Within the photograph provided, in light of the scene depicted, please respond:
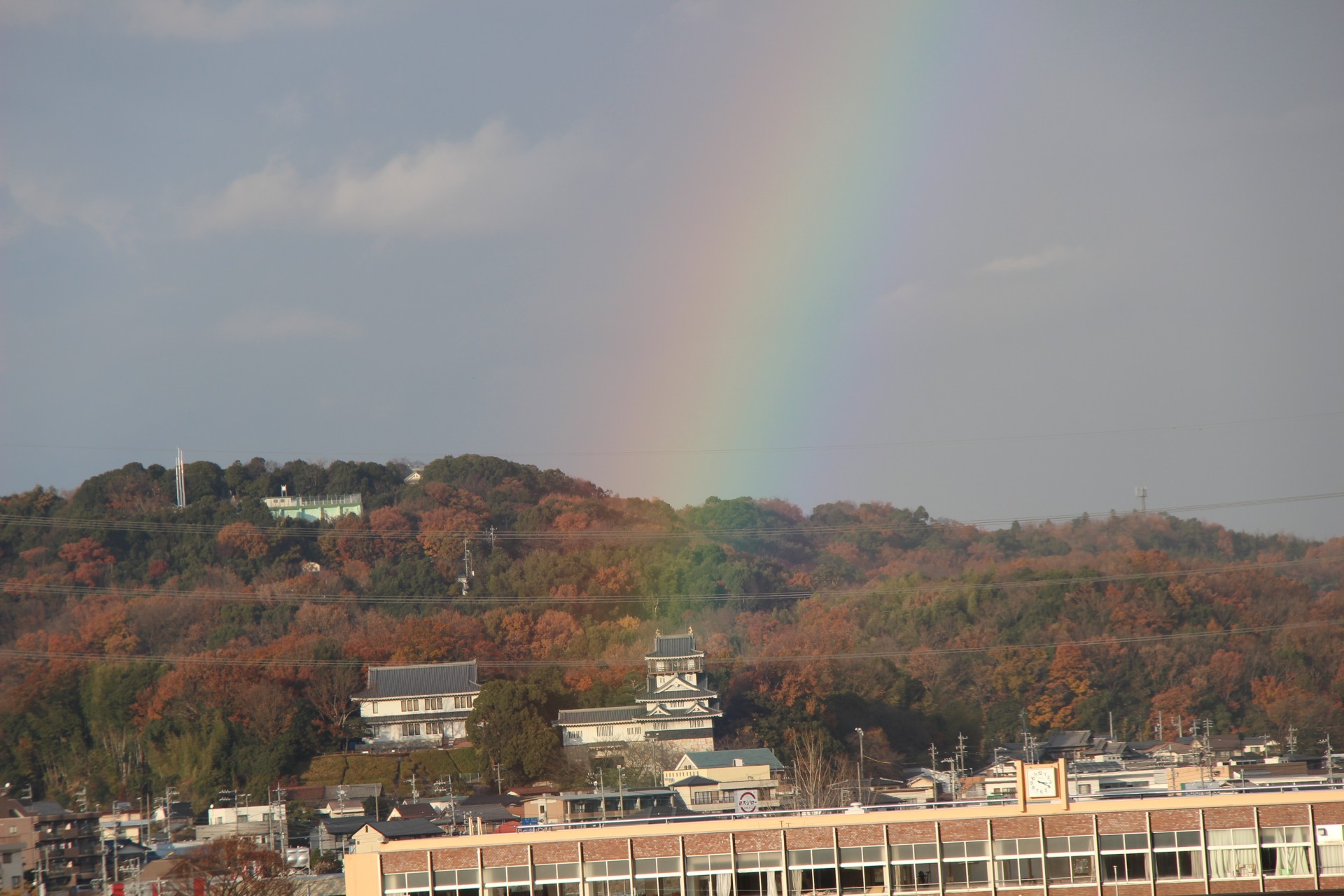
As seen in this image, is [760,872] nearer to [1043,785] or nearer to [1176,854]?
[1043,785]

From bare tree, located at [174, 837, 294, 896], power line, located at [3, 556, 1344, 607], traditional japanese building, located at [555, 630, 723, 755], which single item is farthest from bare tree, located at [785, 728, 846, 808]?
power line, located at [3, 556, 1344, 607]

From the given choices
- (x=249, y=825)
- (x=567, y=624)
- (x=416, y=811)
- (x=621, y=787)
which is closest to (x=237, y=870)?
(x=416, y=811)

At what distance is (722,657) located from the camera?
4125cm

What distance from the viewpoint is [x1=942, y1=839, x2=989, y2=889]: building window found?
1397 cm

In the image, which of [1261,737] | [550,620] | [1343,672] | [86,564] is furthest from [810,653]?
[86,564]

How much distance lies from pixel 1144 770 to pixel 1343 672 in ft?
48.5

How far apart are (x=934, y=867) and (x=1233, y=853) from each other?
10.0ft

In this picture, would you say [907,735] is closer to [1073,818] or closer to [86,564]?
[1073,818]

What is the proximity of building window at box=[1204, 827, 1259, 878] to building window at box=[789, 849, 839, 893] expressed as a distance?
3886 millimetres

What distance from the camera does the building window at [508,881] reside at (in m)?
14.2

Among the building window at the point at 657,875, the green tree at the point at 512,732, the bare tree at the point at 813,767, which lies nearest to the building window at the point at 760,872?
the building window at the point at 657,875

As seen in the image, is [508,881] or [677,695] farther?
[677,695]

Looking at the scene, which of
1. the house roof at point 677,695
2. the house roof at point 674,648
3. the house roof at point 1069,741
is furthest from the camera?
the house roof at point 674,648

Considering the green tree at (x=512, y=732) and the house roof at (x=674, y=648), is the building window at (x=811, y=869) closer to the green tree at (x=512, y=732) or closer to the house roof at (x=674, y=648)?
the green tree at (x=512, y=732)
